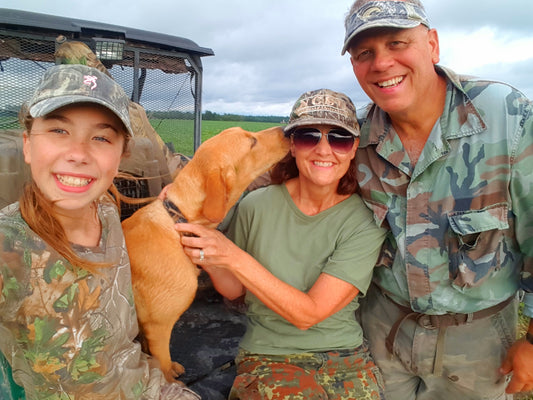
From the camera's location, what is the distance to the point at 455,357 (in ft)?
8.00

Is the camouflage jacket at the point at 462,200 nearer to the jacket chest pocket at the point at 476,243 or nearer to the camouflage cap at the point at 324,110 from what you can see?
the jacket chest pocket at the point at 476,243

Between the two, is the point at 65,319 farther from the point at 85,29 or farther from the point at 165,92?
the point at 165,92

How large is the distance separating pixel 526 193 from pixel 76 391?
2.35 m

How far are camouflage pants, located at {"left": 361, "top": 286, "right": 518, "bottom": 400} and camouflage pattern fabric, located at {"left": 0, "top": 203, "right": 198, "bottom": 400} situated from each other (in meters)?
1.65

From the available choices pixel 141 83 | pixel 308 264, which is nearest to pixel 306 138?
pixel 308 264

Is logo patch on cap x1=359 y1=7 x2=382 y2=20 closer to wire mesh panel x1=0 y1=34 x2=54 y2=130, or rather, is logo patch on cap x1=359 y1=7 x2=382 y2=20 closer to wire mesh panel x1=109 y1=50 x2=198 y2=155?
wire mesh panel x1=0 y1=34 x2=54 y2=130

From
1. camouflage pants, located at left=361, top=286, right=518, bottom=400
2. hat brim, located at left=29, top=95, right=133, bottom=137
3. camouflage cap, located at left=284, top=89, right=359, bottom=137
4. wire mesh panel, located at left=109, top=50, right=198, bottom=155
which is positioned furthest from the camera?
wire mesh panel, located at left=109, top=50, right=198, bottom=155

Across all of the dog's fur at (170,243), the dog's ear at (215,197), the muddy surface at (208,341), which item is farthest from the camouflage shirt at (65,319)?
the muddy surface at (208,341)

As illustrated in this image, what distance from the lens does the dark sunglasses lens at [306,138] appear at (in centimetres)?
231

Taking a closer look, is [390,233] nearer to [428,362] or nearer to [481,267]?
[481,267]

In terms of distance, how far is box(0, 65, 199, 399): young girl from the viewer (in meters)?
1.40

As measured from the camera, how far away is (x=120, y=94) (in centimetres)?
159

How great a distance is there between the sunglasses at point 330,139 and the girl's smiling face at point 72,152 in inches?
44.8

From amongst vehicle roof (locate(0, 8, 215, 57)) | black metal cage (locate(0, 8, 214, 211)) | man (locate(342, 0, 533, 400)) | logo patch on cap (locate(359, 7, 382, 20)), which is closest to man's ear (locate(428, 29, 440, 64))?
man (locate(342, 0, 533, 400))
